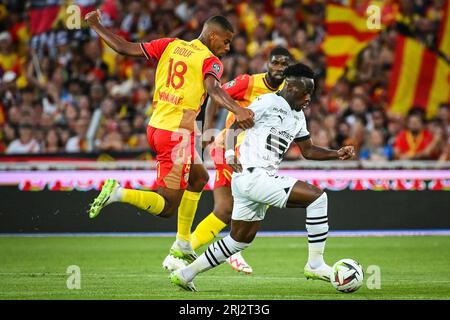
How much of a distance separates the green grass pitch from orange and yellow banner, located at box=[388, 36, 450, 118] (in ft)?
13.2

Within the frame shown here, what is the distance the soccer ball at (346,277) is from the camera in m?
8.55

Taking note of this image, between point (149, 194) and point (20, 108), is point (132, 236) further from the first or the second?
point (149, 194)

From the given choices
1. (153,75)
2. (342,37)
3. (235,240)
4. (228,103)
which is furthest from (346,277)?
(342,37)

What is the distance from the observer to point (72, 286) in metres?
8.97

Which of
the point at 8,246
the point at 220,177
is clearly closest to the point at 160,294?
the point at 220,177

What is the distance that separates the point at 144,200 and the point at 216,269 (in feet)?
A: 7.07

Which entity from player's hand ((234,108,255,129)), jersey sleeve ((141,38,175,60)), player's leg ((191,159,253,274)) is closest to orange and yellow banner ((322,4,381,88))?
player's leg ((191,159,253,274))

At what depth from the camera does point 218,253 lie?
339 inches

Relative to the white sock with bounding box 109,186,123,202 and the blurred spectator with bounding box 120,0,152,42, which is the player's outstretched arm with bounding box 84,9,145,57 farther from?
the blurred spectator with bounding box 120,0,152,42

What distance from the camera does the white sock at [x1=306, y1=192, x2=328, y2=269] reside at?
8.64m

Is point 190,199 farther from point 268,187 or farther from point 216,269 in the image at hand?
point 268,187

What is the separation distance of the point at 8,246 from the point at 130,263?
2697 millimetres

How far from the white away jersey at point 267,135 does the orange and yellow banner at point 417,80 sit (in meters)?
9.35

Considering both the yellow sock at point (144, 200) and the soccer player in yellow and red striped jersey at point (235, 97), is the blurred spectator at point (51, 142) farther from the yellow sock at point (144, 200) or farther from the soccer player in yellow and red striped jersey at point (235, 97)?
the yellow sock at point (144, 200)
